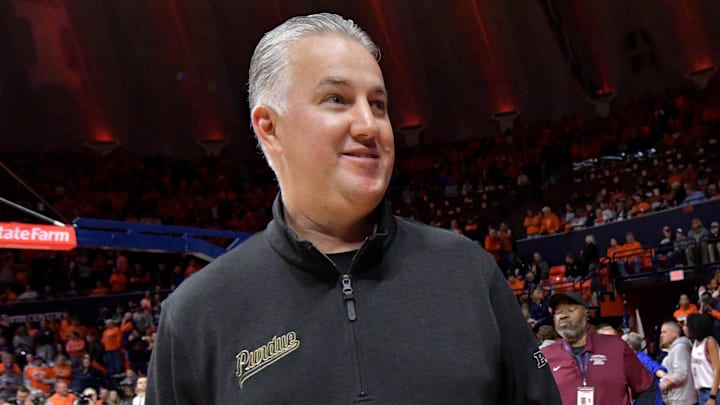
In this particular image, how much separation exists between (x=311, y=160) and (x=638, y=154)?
2053cm

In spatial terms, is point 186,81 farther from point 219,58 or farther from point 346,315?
point 346,315

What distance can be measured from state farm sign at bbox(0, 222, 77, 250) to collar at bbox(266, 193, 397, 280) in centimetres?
1058

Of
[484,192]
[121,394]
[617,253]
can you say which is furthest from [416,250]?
[484,192]

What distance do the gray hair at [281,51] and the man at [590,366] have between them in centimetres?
398

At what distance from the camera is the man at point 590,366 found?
5.13 metres

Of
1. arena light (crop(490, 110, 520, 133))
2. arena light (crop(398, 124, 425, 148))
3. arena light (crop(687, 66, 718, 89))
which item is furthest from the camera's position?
arena light (crop(398, 124, 425, 148))

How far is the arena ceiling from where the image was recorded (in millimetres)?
24578

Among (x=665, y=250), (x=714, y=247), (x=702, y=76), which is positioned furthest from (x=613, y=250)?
(x=702, y=76)

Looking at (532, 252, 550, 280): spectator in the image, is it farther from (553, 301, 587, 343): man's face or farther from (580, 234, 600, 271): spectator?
(553, 301, 587, 343): man's face

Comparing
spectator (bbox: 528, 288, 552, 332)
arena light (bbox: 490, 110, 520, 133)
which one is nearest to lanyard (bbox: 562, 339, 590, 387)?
spectator (bbox: 528, 288, 552, 332)

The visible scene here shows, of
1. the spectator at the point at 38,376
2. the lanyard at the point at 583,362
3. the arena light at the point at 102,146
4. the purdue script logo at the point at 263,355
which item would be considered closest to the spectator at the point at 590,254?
the spectator at the point at 38,376

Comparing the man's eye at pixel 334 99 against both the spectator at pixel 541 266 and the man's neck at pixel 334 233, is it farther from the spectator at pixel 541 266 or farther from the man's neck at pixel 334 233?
the spectator at pixel 541 266

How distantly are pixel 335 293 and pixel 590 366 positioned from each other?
4.06 metres

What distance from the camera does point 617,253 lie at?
15.9 m
